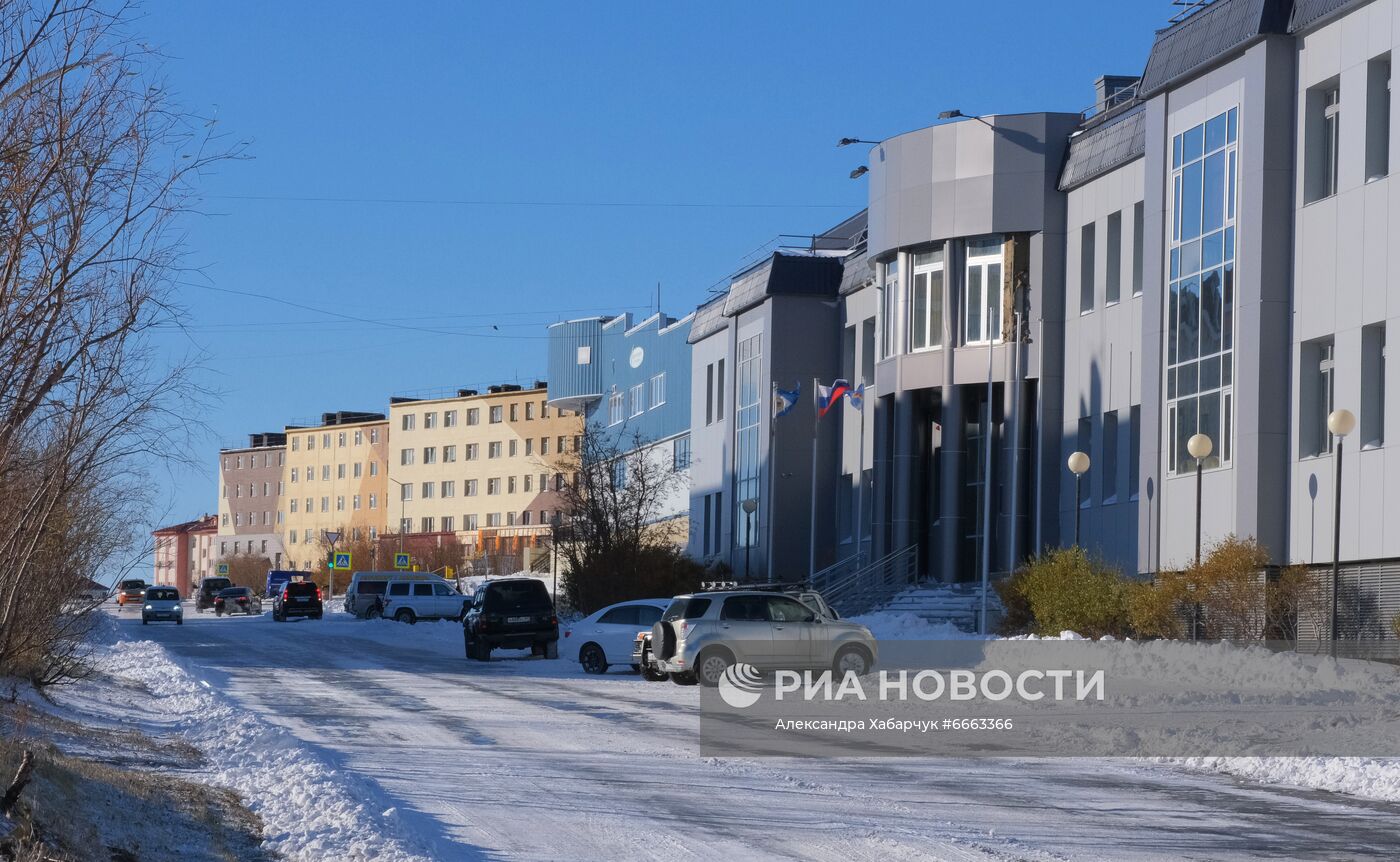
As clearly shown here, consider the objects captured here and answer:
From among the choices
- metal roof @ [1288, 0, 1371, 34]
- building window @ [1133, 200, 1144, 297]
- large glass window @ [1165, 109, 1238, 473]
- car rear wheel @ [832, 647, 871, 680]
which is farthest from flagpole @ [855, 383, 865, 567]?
car rear wheel @ [832, 647, 871, 680]

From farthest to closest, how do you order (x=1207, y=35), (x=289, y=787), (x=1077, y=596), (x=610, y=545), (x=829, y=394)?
(x=610, y=545) < (x=829, y=394) < (x=1207, y=35) < (x=1077, y=596) < (x=289, y=787)

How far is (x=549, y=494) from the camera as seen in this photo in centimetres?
12725

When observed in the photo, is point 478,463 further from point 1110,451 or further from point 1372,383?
point 1372,383

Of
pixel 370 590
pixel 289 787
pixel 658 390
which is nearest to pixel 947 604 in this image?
pixel 289 787

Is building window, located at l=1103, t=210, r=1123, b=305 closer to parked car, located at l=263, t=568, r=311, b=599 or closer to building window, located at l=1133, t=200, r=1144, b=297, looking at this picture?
building window, located at l=1133, t=200, r=1144, b=297

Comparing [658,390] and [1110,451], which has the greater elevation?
[658,390]

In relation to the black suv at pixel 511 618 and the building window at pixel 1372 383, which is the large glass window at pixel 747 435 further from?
the building window at pixel 1372 383

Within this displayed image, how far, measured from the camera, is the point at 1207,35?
111 ft

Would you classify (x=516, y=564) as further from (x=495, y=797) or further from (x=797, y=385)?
(x=495, y=797)

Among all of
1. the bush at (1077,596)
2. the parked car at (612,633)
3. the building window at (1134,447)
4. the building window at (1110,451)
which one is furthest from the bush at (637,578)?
the bush at (1077,596)

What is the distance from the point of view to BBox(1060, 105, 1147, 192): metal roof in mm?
38594

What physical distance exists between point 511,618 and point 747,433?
21.4 m

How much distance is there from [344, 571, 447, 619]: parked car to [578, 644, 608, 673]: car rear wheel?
35588mm

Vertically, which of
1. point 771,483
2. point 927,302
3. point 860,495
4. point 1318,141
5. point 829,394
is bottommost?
point 860,495
